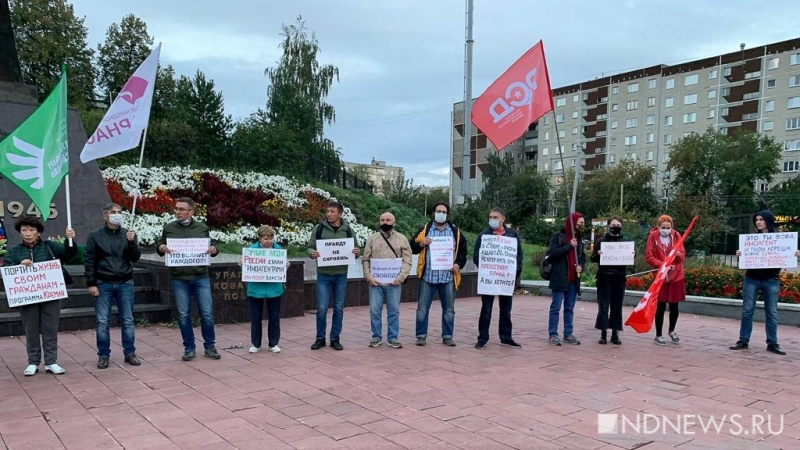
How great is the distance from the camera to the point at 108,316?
6.10 metres

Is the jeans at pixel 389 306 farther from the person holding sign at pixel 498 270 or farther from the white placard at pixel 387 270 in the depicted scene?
the person holding sign at pixel 498 270

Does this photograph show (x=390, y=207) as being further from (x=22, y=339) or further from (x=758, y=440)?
(x=758, y=440)

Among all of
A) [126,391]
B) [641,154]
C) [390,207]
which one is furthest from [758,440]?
[641,154]

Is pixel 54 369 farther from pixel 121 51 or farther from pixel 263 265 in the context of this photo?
pixel 121 51

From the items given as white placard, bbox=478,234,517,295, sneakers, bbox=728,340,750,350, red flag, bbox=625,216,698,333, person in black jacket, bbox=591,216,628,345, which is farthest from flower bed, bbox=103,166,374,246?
sneakers, bbox=728,340,750,350

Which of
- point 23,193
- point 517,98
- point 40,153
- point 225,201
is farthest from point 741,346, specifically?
point 225,201

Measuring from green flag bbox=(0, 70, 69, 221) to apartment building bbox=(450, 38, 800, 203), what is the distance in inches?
1984

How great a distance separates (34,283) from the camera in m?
5.74

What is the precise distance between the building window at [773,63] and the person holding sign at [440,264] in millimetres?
72706

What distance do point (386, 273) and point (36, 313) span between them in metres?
4.00

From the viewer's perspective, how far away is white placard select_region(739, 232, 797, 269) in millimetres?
Result: 7234

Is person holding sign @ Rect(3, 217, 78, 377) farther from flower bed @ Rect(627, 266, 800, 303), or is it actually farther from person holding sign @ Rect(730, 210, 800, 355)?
flower bed @ Rect(627, 266, 800, 303)

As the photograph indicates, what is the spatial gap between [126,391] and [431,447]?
3104 mm

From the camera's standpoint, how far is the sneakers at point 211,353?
6.58 m
